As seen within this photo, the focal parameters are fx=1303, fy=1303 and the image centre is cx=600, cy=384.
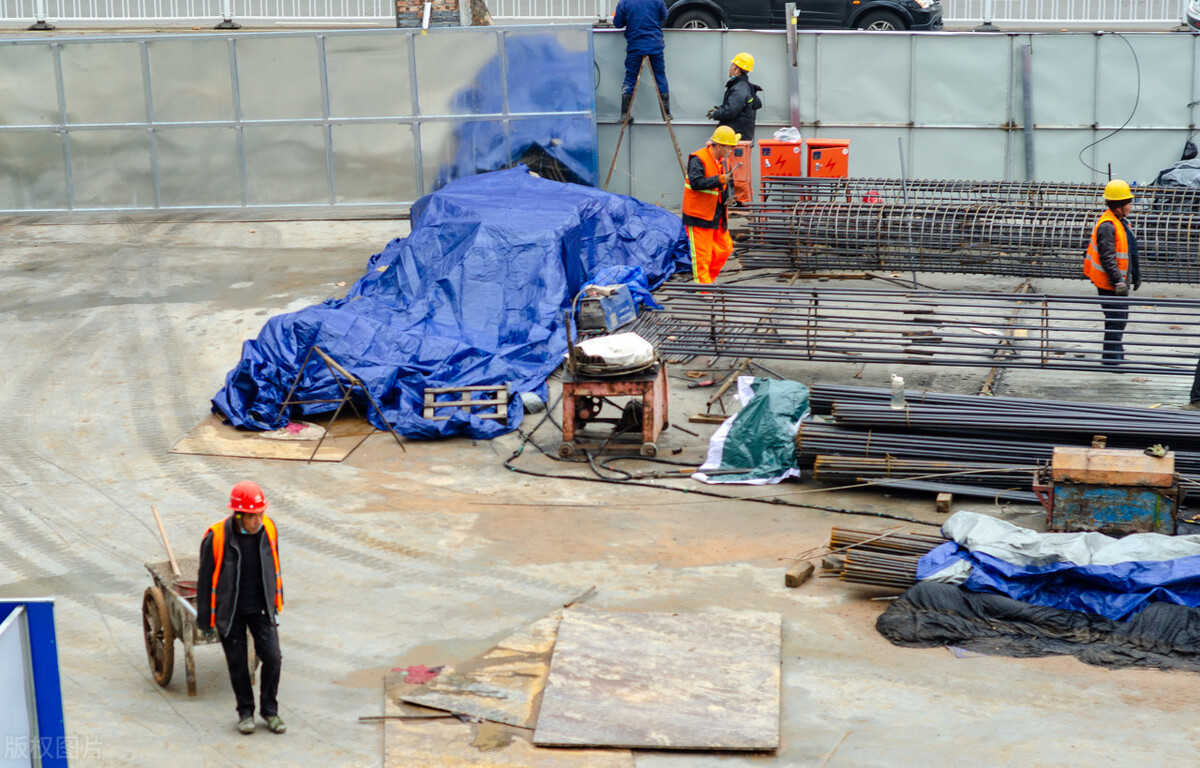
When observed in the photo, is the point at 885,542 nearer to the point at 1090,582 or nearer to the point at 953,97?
the point at 1090,582

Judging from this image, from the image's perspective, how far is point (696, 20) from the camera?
20578mm

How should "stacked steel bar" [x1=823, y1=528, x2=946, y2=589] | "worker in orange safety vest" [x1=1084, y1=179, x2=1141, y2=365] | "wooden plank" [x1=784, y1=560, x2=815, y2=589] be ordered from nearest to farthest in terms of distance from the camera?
1. "stacked steel bar" [x1=823, y1=528, x2=946, y2=589]
2. "wooden plank" [x1=784, y1=560, x2=815, y2=589]
3. "worker in orange safety vest" [x1=1084, y1=179, x2=1141, y2=365]

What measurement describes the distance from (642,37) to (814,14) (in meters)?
3.34

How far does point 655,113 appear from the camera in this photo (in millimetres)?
19203

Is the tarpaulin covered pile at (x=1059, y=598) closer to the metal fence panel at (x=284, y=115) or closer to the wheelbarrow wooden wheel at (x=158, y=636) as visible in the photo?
the wheelbarrow wooden wheel at (x=158, y=636)

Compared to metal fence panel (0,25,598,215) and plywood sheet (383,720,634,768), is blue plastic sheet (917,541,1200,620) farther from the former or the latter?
metal fence panel (0,25,598,215)

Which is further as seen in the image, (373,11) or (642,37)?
(373,11)

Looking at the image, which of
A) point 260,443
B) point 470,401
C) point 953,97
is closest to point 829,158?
point 953,97

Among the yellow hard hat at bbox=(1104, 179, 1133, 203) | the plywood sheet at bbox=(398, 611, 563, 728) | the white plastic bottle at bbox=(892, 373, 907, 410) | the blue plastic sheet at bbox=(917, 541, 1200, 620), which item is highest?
the yellow hard hat at bbox=(1104, 179, 1133, 203)

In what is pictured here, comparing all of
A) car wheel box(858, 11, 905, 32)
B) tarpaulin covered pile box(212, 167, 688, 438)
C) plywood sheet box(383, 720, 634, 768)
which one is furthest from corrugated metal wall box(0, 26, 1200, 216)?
plywood sheet box(383, 720, 634, 768)

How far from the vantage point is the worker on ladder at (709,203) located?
14.5 metres

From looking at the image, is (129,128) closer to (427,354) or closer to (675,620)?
(427,354)

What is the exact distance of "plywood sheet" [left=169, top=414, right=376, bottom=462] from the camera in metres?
11.6

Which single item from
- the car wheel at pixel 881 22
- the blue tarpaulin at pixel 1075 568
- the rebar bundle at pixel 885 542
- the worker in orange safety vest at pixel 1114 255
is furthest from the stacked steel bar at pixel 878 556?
the car wheel at pixel 881 22
